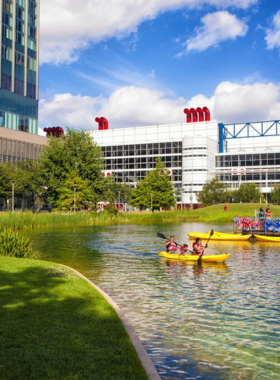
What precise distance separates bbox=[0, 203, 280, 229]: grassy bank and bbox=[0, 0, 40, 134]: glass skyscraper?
35.1 metres

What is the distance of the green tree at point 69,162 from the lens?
65562 millimetres

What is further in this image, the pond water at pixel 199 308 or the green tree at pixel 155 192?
the green tree at pixel 155 192

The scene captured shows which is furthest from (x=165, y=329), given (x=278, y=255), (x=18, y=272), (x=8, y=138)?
(x=8, y=138)

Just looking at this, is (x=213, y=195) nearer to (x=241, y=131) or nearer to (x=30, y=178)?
(x=30, y=178)

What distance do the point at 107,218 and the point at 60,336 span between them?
156 ft

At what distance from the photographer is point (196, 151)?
109 meters

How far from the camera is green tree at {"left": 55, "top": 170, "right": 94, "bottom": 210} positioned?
61438 millimetres

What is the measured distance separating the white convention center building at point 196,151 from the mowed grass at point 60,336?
94035 mm

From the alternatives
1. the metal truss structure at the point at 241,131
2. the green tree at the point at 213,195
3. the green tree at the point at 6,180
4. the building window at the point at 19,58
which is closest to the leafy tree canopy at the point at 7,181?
the green tree at the point at 6,180

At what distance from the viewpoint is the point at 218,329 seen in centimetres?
916

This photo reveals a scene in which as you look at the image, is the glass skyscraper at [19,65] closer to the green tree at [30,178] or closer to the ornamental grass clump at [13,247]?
the green tree at [30,178]

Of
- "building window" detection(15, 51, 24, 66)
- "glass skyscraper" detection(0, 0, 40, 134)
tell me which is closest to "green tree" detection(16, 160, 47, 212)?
"glass skyscraper" detection(0, 0, 40, 134)

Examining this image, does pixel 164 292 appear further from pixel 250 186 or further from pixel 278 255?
pixel 250 186

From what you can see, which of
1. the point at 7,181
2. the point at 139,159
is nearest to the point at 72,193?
the point at 7,181
